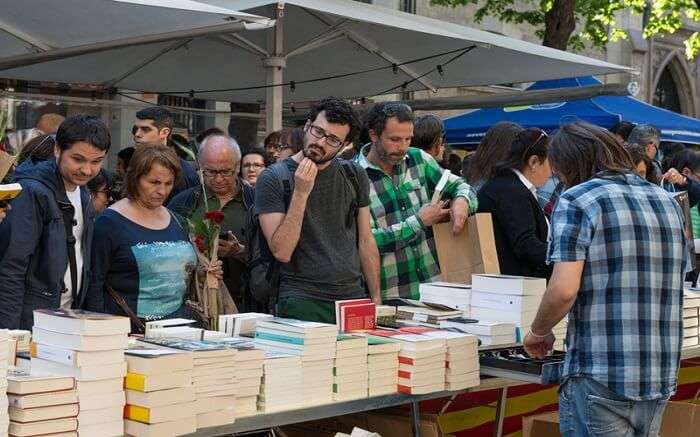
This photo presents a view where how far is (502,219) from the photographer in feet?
17.0

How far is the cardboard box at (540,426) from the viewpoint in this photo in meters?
5.21

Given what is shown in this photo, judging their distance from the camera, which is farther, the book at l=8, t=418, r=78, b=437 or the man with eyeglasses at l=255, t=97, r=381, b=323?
the man with eyeglasses at l=255, t=97, r=381, b=323

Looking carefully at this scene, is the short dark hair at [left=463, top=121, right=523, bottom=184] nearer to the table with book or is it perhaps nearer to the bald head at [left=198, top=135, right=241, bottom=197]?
the table with book

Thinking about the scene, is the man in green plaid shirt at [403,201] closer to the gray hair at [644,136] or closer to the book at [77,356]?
the book at [77,356]

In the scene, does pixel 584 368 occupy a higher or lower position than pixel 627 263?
lower

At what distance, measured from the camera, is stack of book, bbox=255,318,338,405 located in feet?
12.5

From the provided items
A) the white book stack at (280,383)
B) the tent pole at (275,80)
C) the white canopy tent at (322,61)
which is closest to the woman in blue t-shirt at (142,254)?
the white book stack at (280,383)

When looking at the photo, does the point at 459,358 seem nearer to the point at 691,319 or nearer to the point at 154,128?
the point at 691,319

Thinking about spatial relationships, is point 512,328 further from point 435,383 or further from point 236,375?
point 236,375

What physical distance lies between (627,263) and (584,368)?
390mm

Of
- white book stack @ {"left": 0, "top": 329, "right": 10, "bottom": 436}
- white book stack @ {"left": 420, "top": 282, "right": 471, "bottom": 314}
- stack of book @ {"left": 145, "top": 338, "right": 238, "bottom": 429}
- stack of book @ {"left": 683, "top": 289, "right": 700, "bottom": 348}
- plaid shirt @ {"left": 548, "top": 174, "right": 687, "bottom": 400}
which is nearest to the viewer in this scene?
white book stack @ {"left": 0, "top": 329, "right": 10, "bottom": 436}

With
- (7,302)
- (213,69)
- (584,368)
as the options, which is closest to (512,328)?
(584,368)

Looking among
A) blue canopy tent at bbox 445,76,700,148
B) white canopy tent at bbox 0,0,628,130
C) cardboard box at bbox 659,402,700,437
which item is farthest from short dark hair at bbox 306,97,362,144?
blue canopy tent at bbox 445,76,700,148

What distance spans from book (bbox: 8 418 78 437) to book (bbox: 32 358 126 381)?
13 centimetres
